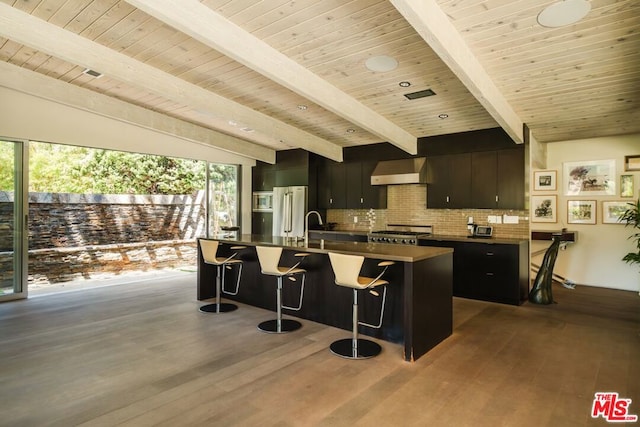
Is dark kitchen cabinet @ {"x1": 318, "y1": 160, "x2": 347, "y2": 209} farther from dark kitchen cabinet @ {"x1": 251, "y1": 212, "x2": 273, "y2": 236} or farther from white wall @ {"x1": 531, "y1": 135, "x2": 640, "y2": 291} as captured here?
white wall @ {"x1": 531, "y1": 135, "x2": 640, "y2": 291}

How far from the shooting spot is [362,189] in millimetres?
6945

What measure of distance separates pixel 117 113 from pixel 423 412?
18.7 ft

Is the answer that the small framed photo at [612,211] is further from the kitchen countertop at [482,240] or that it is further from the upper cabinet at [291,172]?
the upper cabinet at [291,172]

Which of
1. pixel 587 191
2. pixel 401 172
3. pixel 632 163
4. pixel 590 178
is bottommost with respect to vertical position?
pixel 587 191

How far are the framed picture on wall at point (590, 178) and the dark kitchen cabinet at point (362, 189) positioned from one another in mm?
3208

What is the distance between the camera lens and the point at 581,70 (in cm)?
354

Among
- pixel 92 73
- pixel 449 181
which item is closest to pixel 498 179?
pixel 449 181

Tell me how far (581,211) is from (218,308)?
6.19 metres

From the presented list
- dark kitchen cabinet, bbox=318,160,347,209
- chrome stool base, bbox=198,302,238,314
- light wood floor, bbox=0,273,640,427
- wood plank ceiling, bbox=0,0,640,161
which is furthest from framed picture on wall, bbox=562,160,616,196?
chrome stool base, bbox=198,302,238,314

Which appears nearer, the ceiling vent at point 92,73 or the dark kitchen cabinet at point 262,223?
the ceiling vent at point 92,73

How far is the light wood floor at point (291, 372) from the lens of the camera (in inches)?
88.3

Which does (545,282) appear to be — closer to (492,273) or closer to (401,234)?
(492,273)

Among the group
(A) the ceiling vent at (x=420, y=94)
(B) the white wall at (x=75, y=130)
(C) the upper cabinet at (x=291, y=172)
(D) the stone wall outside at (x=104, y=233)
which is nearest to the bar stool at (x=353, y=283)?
(A) the ceiling vent at (x=420, y=94)

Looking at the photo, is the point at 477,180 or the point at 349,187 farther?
the point at 349,187
